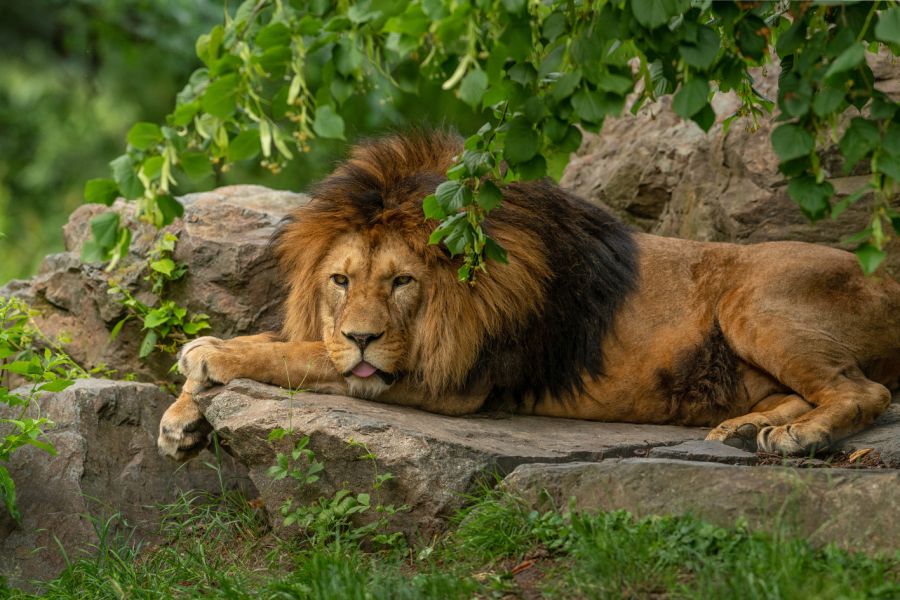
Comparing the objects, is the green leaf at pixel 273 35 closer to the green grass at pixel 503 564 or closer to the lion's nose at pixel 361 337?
the green grass at pixel 503 564

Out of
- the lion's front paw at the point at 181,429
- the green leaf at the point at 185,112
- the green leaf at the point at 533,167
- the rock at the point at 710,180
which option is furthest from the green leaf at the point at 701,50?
the rock at the point at 710,180

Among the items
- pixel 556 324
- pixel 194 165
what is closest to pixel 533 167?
pixel 194 165

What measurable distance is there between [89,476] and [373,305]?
4.79 feet

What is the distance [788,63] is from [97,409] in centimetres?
331

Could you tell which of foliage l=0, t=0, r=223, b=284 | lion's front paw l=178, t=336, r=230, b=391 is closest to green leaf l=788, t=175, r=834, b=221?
lion's front paw l=178, t=336, r=230, b=391

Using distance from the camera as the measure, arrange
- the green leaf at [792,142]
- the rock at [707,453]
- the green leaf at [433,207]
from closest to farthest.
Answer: the green leaf at [792,142] → the green leaf at [433,207] → the rock at [707,453]

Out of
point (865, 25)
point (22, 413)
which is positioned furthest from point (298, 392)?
point (865, 25)

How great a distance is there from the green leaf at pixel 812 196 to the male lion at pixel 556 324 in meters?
1.97

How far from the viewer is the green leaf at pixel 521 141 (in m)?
3.46

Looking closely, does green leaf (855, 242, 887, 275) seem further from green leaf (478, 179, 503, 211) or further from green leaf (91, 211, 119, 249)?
green leaf (91, 211, 119, 249)

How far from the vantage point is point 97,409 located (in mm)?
5344

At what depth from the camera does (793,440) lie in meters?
4.97

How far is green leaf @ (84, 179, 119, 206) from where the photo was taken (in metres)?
2.94

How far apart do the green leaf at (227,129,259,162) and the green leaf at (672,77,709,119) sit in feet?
3.68
